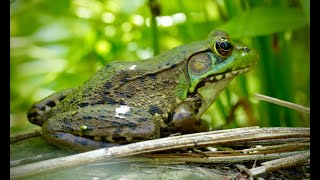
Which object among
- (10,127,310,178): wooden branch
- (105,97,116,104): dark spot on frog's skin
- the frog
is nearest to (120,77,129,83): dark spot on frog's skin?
the frog

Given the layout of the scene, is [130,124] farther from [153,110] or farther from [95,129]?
[153,110]

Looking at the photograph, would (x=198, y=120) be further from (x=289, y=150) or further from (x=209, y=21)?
(x=209, y=21)

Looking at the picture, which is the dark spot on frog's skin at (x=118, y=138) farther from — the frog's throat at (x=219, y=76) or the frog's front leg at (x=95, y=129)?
the frog's throat at (x=219, y=76)

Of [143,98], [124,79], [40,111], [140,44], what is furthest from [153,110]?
[140,44]

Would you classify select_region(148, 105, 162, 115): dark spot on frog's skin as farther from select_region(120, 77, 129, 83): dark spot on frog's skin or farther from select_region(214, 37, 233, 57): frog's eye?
select_region(214, 37, 233, 57): frog's eye

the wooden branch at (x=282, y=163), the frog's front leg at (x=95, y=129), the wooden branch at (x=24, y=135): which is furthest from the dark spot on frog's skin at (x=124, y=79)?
the wooden branch at (x=282, y=163)
